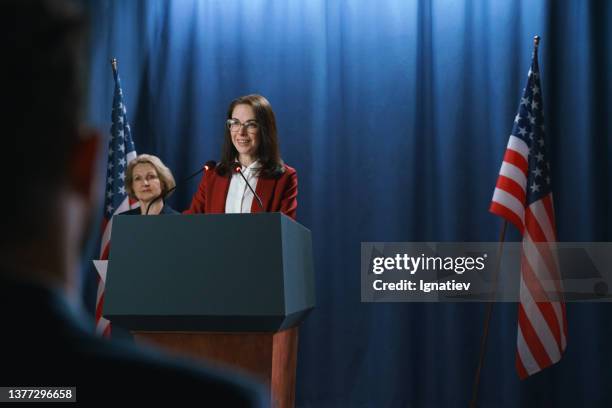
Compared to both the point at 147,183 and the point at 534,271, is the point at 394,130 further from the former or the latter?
the point at 147,183

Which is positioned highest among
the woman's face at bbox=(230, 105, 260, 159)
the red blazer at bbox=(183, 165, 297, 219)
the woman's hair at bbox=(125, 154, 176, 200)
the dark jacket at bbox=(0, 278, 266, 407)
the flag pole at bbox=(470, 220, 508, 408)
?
the woman's face at bbox=(230, 105, 260, 159)

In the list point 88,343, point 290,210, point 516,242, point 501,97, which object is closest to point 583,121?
point 501,97

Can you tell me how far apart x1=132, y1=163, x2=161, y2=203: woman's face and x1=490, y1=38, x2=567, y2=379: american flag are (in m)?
1.70

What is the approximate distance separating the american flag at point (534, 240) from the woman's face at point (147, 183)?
170cm

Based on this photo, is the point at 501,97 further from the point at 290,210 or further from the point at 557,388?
the point at 290,210

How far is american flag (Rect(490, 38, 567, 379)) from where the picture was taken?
12.4ft

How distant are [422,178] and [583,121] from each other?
39.3 inches

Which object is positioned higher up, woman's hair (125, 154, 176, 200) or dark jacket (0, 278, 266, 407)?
woman's hair (125, 154, 176, 200)

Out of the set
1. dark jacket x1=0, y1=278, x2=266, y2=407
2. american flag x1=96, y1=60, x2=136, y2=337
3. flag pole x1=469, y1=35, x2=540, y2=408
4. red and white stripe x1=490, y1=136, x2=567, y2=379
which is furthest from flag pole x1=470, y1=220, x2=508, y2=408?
dark jacket x1=0, y1=278, x2=266, y2=407

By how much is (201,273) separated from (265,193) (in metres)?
0.81

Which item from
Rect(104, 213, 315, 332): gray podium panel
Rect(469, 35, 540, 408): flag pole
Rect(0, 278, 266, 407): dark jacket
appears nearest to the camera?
Rect(0, 278, 266, 407): dark jacket

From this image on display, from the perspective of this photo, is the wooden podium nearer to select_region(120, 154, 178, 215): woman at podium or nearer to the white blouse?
the white blouse

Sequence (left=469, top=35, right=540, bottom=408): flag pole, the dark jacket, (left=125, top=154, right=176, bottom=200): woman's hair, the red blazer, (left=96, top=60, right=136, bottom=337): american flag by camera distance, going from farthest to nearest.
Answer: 1. (left=96, top=60, right=136, bottom=337): american flag
2. (left=469, top=35, right=540, bottom=408): flag pole
3. (left=125, top=154, right=176, bottom=200): woman's hair
4. the red blazer
5. the dark jacket

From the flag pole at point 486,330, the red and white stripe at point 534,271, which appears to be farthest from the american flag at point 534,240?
the flag pole at point 486,330
